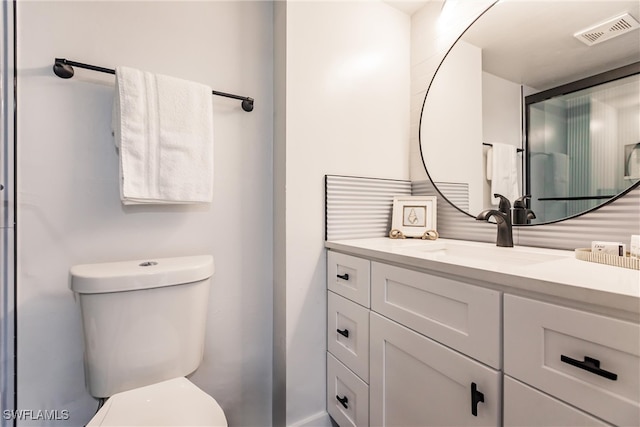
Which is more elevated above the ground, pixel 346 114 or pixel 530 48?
pixel 530 48

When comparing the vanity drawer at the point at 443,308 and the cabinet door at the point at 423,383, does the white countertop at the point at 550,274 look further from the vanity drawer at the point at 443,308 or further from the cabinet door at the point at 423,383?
the cabinet door at the point at 423,383

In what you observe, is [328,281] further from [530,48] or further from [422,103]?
[530,48]

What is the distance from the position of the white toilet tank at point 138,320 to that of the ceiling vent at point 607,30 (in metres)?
1.51

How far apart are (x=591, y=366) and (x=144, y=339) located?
1.12m

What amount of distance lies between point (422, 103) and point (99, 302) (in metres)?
1.59

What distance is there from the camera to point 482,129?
4.33 feet

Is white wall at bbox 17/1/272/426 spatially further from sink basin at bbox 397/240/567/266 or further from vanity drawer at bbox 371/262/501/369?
sink basin at bbox 397/240/567/266

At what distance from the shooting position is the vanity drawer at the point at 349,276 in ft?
3.62

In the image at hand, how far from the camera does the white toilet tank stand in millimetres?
886

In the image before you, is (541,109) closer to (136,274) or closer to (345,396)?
(345,396)

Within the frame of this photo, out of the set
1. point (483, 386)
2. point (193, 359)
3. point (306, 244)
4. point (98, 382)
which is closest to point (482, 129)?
point (306, 244)

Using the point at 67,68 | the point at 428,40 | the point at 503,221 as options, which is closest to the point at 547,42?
the point at 428,40

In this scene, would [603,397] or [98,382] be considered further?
[98,382]

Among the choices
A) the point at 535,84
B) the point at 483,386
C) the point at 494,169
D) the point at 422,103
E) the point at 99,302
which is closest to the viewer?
the point at 483,386
